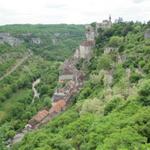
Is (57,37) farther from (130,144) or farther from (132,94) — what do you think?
(130,144)

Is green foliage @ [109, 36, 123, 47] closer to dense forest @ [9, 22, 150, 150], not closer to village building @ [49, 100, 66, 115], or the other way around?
dense forest @ [9, 22, 150, 150]

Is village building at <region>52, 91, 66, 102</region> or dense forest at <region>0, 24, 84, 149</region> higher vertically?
village building at <region>52, 91, 66, 102</region>

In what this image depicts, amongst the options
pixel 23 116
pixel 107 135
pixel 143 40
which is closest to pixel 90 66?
pixel 143 40

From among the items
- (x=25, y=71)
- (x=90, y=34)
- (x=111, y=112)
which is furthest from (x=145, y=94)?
(x=25, y=71)

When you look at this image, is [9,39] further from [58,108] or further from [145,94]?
[145,94]

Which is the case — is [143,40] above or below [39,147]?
above

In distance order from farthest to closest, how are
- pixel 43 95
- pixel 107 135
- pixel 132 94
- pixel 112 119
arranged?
pixel 43 95, pixel 132 94, pixel 112 119, pixel 107 135

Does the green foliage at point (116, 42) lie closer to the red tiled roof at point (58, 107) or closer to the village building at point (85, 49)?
the village building at point (85, 49)

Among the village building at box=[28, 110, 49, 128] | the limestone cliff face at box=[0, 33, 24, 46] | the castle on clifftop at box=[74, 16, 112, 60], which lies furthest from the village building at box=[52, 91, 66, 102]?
the limestone cliff face at box=[0, 33, 24, 46]

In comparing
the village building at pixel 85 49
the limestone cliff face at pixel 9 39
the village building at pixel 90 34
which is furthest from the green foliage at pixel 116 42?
the limestone cliff face at pixel 9 39
